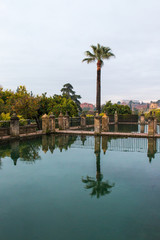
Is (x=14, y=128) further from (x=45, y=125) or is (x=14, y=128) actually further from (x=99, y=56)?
A: (x=99, y=56)

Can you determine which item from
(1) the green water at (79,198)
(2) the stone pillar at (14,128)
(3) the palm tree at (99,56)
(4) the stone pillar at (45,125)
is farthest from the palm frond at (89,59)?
(1) the green water at (79,198)

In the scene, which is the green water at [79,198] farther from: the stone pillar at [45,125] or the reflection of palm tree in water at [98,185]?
the stone pillar at [45,125]

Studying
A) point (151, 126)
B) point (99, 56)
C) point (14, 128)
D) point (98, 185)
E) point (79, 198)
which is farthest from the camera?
point (99, 56)

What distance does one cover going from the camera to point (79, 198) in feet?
22.7

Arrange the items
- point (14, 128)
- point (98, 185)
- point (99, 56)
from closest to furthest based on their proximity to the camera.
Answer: point (98, 185), point (14, 128), point (99, 56)

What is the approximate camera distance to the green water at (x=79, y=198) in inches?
201

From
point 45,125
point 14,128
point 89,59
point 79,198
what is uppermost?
point 89,59

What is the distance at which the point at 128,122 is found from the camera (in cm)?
4700

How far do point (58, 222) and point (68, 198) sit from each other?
58.1 inches

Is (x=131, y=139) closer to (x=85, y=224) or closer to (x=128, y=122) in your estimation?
(x=85, y=224)

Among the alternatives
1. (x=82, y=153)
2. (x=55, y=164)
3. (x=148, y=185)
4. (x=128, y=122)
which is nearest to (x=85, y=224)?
(x=148, y=185)

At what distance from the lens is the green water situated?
5.12m

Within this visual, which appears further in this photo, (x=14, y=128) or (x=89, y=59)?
(x=89, y=59)

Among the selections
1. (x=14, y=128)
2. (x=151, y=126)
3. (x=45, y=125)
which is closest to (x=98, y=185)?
(x=14, y=128)
